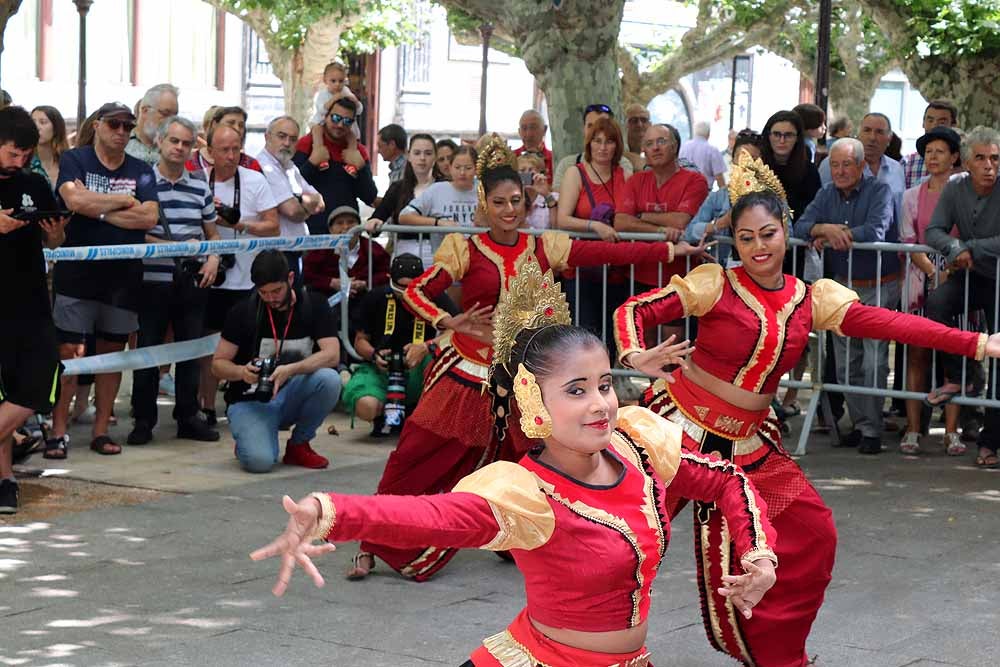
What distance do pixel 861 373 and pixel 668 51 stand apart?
24418mm

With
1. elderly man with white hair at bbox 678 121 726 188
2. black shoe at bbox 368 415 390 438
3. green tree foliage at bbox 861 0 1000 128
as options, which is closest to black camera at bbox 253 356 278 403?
black shoe at bbox 368 415 390 438

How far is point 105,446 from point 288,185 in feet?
7.81

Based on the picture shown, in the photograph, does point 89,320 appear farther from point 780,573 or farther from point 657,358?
point 780,573

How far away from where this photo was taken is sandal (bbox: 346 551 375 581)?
684 centimetres

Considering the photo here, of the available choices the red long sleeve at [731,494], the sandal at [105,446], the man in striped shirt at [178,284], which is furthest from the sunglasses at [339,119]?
the red long sleeve at [731,494]

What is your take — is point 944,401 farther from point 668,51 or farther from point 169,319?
point 668,51

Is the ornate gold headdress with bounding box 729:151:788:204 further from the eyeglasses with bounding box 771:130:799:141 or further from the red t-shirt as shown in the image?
the eyeglasses with bounding box 771:130:799:141

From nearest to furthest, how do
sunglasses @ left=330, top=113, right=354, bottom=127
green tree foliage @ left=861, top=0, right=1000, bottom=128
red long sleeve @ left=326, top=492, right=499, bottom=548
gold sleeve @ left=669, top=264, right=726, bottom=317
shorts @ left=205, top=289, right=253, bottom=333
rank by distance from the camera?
red long sleeve @ left=326, top=492, right=499, bottom=548 < gold sleeve @ left=669, top=264, right=726, bottom=317 < shorts @ left=205, top=289, right=253, bottom=333 < sunglasses @ left=330, top=113, right=354, bottom=127 < green tree foliage @ left=861, top=0, right=1000, bottom=128

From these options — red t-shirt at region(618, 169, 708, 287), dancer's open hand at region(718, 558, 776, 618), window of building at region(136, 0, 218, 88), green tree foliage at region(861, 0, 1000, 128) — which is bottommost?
dancer's open hand at region(718, 558, 776, 618)

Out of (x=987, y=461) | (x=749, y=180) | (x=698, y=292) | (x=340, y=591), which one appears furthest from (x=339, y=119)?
(x=698, y=292)

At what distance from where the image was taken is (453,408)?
688cm

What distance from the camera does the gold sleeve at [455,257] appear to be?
705cm

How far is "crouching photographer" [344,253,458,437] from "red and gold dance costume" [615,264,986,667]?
4258 mm

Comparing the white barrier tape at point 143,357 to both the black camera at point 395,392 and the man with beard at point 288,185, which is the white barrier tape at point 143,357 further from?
the black camera at point 395,392
